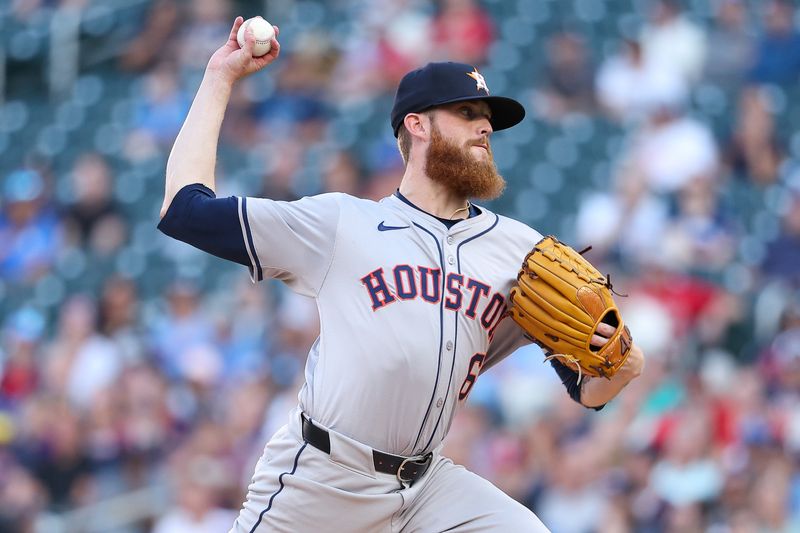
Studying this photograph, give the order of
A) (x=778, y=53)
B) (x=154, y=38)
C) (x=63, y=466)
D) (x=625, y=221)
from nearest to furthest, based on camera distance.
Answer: (x=63, y=466) < (x=625, y=221) < (x=778, y=53) < (x=154, y=38)

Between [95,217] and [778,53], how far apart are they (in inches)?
179

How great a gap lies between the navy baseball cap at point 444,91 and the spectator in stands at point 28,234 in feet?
19.7

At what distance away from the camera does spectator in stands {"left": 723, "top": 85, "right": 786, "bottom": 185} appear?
27.0 ft

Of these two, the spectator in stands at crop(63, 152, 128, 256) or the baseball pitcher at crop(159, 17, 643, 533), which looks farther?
the spectator in stands at crop(63, 152, 128, 256)

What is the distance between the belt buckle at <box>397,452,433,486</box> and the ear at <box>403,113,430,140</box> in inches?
33.5

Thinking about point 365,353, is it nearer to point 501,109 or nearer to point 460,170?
Result: point 460,170

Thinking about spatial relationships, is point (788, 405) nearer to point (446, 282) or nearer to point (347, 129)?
point (446, 282)

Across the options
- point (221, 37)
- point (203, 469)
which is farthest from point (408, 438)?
point (221, 37)

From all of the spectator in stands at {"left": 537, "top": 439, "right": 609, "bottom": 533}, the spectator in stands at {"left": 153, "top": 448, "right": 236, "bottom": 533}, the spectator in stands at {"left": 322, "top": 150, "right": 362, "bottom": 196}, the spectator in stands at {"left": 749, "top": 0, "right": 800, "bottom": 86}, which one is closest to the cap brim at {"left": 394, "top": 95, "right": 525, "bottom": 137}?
the spectator in stands at {"left": 537, "top": 439, "right": 609, "bottom": 533}

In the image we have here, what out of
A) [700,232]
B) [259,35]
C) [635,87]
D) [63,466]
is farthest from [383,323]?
[635,87]

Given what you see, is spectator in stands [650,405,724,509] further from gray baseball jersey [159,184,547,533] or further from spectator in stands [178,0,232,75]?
spectator in stands [178,0,232,75]

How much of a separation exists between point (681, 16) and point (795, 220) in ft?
7.55

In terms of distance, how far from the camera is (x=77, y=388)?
8359mm

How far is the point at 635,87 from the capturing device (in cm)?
904
